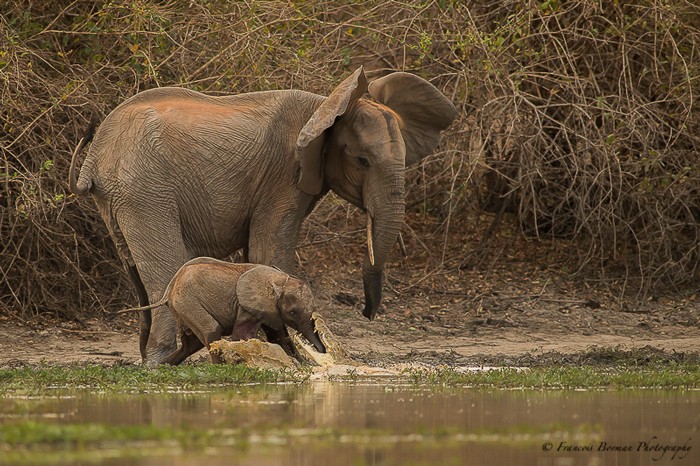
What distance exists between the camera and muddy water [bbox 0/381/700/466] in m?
6.87

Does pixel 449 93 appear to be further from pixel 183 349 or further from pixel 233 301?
pixel 183 349

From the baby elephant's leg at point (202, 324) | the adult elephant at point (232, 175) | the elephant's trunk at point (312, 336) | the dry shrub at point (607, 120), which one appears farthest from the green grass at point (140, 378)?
the dry shrub at point (607, 120)

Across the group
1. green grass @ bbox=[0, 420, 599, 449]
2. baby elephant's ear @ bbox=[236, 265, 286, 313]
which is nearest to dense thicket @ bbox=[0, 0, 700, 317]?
baby elephant's ear @ bbox=[236, 265, 286, 313]

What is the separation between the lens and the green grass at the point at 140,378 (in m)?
10.3

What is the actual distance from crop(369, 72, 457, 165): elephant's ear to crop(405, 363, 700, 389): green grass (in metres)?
2.46

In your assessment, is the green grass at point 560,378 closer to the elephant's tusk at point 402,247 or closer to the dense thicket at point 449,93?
the dense thicket at point 449,93

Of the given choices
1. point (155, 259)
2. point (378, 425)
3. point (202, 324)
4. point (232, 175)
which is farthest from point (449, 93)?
point (378, 425)

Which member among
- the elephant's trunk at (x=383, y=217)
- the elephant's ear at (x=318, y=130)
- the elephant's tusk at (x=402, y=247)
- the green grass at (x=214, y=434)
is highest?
the elephant's ear at (x=318, y=130)

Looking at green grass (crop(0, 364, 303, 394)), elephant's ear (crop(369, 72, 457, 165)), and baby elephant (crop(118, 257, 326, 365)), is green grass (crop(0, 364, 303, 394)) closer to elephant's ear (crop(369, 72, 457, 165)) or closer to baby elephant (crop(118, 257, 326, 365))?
baby elephant (crop(118, 257, 326, 365))

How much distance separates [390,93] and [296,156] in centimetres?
134

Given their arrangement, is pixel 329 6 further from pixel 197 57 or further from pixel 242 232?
pixel 242 232

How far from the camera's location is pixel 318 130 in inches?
464

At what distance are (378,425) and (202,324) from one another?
3791mm

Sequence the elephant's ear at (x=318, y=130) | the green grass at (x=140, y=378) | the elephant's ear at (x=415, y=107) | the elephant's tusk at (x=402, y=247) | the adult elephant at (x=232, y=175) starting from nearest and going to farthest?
the green grass at (x=140, y=378) < the elephant's ear at (x=318, y=130) < the adult elephant at (x=232, y=175) < the elephant's ear at (x=415, y=107) < the elephant's tusk at (x=402, y=247)
